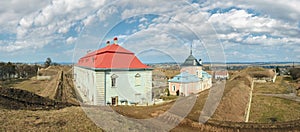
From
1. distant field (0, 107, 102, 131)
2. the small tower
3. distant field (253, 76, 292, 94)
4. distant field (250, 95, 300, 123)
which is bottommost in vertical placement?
distant field (250, 95, 300, 123)

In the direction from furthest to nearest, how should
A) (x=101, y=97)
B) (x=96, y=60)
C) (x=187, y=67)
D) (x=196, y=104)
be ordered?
1. (x=187, y=67)
2. (x=96, y=60)
3. (x=101, y=97)
4. (x=196, y=104)

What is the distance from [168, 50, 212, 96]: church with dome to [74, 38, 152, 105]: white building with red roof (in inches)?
430

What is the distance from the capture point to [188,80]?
1227 inches

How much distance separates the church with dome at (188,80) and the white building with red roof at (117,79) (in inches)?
430

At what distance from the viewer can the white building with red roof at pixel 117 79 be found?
17703 millimetres

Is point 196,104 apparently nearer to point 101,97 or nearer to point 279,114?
point 101,97

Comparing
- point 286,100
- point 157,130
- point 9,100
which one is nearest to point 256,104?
point 286,100

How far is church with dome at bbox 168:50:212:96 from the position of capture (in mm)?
30531

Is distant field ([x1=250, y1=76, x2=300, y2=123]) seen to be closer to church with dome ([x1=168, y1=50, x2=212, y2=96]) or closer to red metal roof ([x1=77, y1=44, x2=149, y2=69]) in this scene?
church with dome ([x1=168, y1=50, x2=212, y2=96])

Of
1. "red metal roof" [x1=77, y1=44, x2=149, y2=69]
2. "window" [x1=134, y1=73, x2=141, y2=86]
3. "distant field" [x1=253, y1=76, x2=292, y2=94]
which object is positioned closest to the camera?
"red metal roof" [x1=77, y1=44, x2=149, y2=69]

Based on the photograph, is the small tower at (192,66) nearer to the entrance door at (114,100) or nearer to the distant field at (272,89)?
the distant field at (272,89)

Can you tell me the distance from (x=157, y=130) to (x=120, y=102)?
11.5 meters

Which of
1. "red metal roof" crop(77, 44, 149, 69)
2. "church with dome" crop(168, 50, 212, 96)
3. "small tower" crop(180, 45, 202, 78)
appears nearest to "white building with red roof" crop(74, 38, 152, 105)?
"red metal roof" crop(77, 44, 149, 69)

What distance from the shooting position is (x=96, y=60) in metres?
19.3
